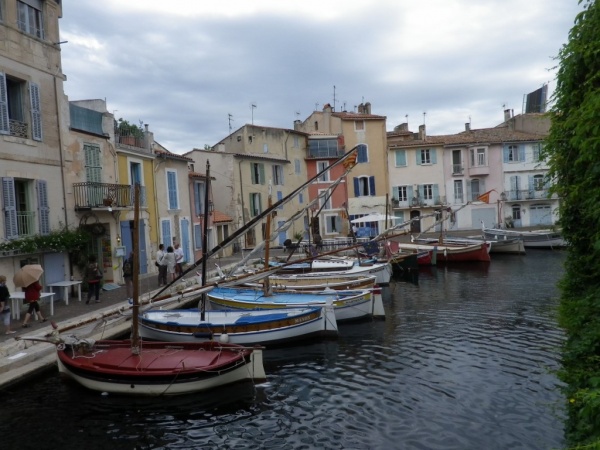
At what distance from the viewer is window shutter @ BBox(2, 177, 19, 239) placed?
1727 cm

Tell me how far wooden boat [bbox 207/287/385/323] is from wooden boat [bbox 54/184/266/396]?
224 inches

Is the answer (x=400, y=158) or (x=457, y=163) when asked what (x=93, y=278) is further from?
(x=457, y=163)

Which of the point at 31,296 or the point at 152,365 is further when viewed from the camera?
the point at 31,296

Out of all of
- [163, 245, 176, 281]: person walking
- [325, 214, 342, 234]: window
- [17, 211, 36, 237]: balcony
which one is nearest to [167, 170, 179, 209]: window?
[163, 245, 176, 281]: person walking

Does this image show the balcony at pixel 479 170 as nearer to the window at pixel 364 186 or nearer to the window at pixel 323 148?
the window at pixel 364 186

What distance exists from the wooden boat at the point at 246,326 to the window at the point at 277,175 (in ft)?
102

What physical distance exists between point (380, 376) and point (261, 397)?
10.1 feet

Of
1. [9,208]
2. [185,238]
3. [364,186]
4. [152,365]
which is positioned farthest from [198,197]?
[152,365]

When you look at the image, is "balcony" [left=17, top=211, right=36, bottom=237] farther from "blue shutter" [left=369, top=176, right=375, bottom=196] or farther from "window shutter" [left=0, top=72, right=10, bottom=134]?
"blue shutter" [left=369, top=176, right=375, bottom=196]

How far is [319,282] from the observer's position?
23969 mm

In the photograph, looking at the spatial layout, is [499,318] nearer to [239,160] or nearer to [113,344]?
[113,344]

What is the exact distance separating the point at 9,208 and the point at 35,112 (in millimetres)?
3926

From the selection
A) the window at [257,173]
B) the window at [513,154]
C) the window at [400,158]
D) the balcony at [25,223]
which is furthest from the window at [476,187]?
the balcony at [25,223]

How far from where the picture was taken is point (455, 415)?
10250 millimetres
